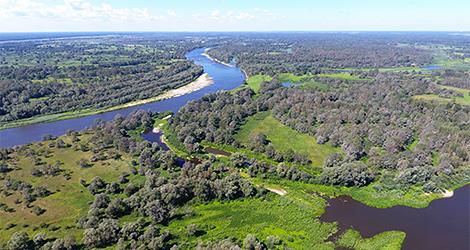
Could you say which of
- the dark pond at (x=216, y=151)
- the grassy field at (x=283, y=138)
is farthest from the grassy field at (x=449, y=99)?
the dark pond at (x=216, y=151)

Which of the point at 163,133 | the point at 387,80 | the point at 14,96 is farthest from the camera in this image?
the point at 387,80

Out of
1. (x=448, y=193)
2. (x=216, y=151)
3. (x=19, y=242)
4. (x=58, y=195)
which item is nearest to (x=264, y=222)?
(x=216, y=151)

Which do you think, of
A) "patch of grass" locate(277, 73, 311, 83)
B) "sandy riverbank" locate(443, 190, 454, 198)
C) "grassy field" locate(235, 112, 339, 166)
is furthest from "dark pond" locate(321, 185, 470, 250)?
"patch of grass" locate(277, 73, 311, 83)

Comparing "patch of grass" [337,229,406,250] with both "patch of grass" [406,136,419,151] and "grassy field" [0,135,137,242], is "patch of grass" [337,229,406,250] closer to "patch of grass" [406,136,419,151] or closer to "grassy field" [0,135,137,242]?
"patch of grass" [406,136,419,151]

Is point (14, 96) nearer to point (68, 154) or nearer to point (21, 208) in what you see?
point (68, 154)

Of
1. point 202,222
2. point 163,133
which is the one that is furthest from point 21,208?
point 163,133

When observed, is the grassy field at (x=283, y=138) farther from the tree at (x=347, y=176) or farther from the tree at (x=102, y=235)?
the tree at (x=102, y=235)
